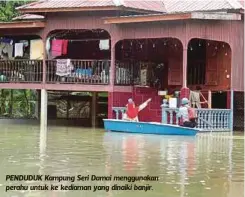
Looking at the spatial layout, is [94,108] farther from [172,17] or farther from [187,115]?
[187,115]

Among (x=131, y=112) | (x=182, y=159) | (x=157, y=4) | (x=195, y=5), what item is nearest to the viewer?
(x=182, y=159)

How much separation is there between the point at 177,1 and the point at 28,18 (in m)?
7.21

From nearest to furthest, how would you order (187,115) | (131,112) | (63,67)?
(187,115)
(131,112)
(63,67)

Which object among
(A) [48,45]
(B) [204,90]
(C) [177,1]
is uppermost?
(C) [177,1]

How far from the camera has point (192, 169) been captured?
34.7ft

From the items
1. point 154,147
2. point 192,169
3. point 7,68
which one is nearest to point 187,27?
point 154,147

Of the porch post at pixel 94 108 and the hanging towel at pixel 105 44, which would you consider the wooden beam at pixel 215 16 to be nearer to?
the hanging towel at pixel 105 44

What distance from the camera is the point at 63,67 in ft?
76.7

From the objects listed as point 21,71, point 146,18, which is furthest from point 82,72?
point 146,18

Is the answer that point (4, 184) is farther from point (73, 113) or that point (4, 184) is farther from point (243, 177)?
point (73, 113)

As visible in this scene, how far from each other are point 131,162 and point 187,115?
8.11m

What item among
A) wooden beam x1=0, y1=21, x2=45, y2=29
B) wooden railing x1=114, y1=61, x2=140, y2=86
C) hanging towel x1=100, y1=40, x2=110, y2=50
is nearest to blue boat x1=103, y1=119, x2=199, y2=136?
wooden railing x1=114, y1=61, x2=140, y2=86

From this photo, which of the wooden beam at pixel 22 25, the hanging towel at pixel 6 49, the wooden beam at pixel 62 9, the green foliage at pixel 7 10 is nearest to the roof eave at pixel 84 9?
the wooden beam at pixel 62 9

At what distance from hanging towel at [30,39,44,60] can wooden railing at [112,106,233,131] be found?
4.91m
